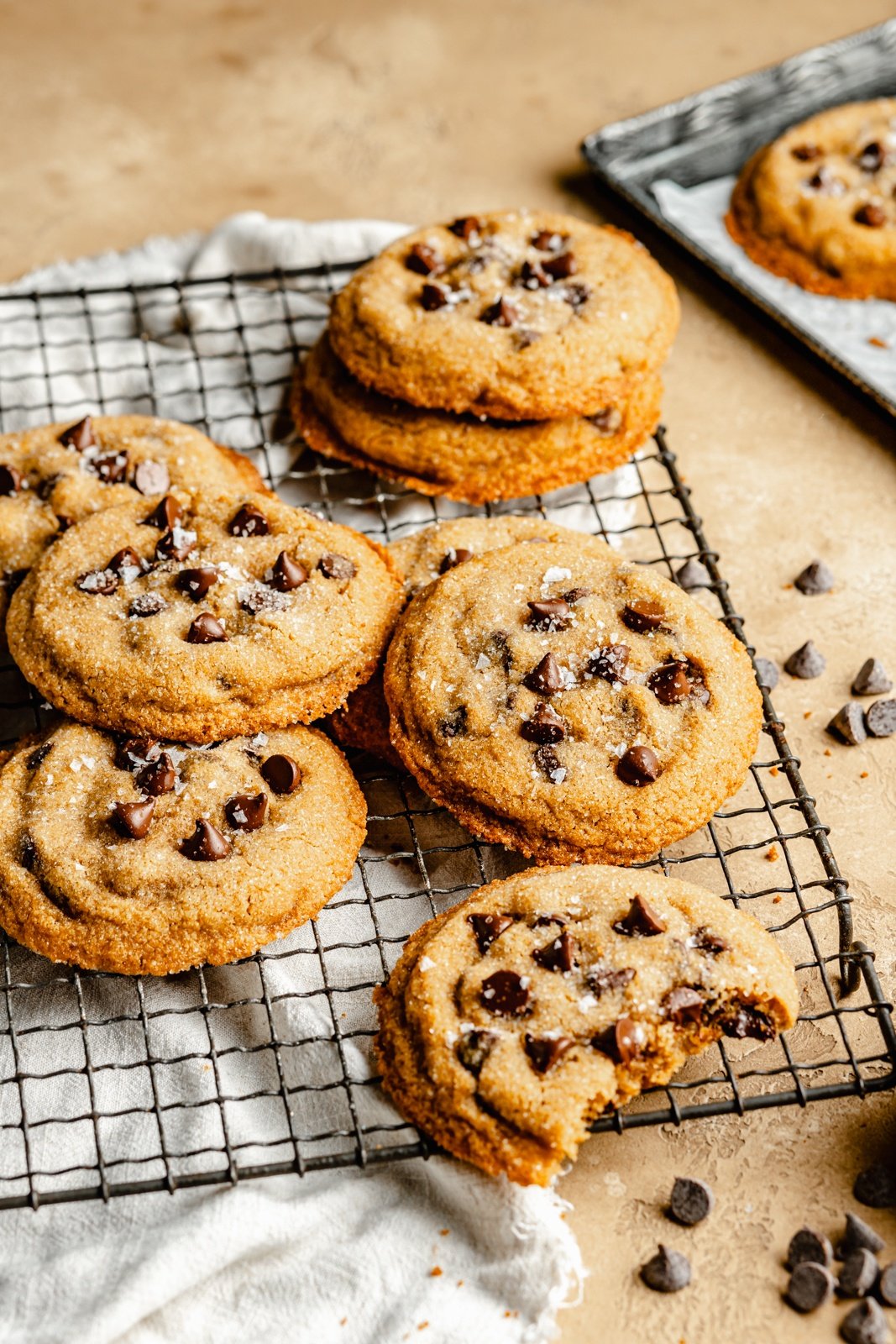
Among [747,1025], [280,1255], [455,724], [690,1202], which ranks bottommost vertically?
[280,1255]

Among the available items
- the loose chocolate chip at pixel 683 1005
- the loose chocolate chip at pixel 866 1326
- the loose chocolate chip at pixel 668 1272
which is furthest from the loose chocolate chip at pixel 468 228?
the loose chocolate chip at pixel 866 1326

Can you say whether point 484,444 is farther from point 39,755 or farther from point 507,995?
point 507,995

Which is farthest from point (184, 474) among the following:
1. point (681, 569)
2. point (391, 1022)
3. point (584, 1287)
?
point (584, 1287)

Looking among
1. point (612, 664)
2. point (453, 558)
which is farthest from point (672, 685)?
point (453, 558)

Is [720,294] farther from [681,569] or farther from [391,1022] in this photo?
[391,1022]

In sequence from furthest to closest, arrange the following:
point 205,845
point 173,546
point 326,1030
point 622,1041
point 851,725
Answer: point 851,725, point 173,546, point 326,1030, point 205,845, point 622,1041

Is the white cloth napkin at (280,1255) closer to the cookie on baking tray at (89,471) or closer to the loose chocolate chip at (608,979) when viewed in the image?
the loose chocolate chip at (608,979)

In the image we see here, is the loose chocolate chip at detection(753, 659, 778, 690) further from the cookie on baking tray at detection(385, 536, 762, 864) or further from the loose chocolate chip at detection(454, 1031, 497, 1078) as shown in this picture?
the loose chocolate chip at detection(454, 1031, 497, 1078)
